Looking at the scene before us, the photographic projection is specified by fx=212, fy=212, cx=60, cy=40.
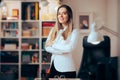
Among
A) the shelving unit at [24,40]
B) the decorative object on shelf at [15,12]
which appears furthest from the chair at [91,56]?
the decorative object on shelf at [15,12]

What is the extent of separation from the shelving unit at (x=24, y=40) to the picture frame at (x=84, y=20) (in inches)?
10.2

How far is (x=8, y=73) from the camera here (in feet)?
7.18

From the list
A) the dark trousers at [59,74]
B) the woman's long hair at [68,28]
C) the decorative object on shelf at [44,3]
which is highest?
the decorative object on shelf at [44,3]

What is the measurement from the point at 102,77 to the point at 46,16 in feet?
2.74

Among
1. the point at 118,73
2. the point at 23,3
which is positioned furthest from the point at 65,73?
the point at 23,3

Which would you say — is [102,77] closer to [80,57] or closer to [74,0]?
[80,57]

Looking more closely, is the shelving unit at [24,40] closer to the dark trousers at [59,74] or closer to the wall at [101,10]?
the dark trousers at [59,74]

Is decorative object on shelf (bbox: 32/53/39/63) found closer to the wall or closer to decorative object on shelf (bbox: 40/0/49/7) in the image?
the wall

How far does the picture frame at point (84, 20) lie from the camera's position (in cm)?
208

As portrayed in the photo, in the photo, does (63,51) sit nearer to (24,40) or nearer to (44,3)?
(24,40)

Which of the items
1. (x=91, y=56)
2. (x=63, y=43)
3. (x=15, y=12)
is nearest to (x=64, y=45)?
(x=63, y=43)

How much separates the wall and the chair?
0.14 ft

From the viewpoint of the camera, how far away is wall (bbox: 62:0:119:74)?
206 cm

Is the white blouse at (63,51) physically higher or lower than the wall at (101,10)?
lower
